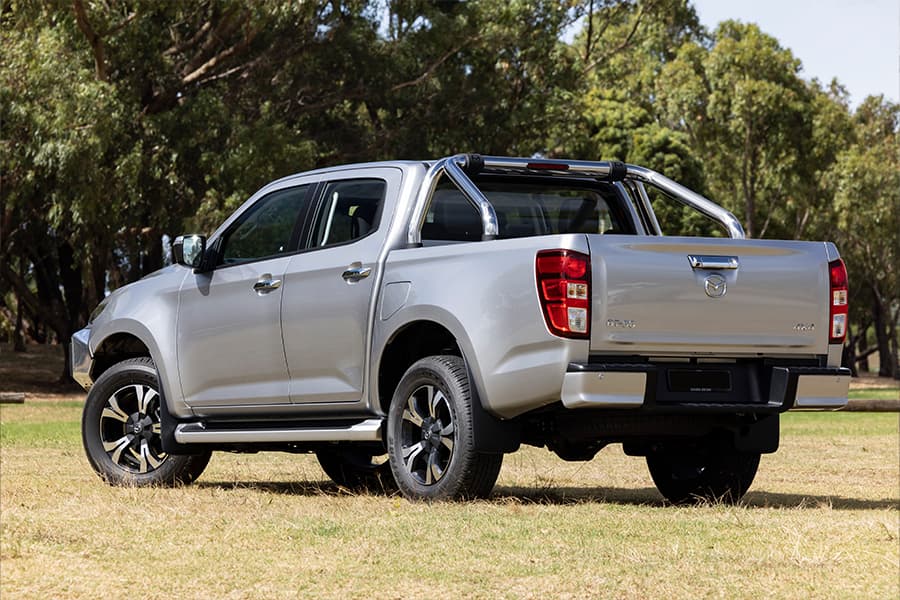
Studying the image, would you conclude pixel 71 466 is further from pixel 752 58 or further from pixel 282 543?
pixel 752 58

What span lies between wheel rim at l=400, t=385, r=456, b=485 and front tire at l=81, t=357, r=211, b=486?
210cm

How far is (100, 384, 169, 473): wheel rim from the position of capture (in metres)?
10.5

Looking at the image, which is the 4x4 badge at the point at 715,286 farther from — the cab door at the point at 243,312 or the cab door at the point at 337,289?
the cab door at the point at 243,312

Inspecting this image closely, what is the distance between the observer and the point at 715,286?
27.1 feet

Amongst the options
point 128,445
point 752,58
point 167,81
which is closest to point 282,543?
point 128,445

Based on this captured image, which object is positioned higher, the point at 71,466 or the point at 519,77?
the point at 519,77

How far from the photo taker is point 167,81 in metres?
30.7

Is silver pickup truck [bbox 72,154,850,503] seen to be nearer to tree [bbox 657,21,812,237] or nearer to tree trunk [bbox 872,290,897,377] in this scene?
tree [bbox 657,21,812,237]

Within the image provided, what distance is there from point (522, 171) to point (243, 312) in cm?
206

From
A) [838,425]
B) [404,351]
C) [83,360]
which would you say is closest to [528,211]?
[404,351]

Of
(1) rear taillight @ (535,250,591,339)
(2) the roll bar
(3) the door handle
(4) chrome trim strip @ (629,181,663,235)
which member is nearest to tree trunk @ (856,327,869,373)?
(4) chrome trim strip @ (629,181,663,235)

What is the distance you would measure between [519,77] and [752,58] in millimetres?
13430

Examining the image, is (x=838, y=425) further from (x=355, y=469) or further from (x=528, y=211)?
(x=528, y=211)

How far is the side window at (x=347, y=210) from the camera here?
958 centimetres
